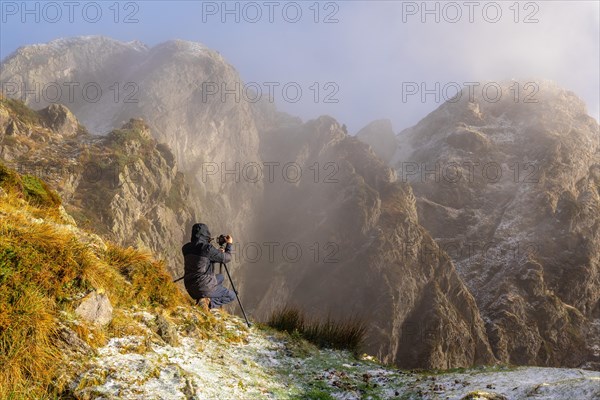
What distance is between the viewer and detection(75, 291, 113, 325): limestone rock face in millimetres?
6238

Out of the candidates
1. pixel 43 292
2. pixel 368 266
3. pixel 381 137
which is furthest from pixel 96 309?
pixel 381 137

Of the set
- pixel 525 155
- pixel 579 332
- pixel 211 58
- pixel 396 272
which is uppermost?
pixel 211 58

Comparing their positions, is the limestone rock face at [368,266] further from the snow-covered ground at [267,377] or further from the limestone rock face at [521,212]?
the snow-covered ground at [267,377]

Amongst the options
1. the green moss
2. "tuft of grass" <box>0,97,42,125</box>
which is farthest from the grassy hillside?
"tuft of grass" <box>0,97,42,125</box>

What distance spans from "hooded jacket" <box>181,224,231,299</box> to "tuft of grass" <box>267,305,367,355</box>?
2.64 meters

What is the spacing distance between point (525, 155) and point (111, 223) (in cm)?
9403

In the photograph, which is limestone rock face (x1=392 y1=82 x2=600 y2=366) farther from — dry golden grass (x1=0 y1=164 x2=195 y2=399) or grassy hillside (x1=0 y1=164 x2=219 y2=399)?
dry golden grass (x1=0 y1=164 x2=195 y2=399)

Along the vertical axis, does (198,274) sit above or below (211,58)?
below

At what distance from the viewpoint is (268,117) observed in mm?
122438

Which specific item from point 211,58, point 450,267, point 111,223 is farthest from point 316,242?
point 211,58

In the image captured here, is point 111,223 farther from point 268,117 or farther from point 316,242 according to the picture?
point 268,117

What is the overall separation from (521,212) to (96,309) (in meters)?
88.4

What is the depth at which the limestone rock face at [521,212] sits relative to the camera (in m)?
62.6

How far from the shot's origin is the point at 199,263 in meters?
10.2
